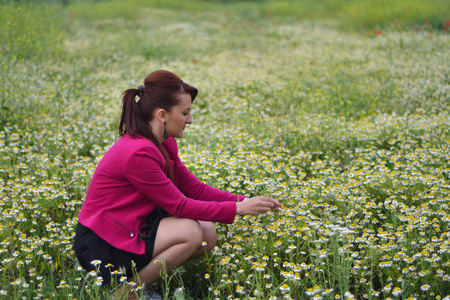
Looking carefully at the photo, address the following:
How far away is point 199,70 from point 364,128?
4491mm

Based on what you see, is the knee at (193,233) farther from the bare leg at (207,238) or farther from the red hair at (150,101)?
the red hair at (150,101)

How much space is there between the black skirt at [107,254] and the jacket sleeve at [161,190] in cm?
21

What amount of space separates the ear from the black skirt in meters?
0.71

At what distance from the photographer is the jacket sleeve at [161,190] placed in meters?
2.69

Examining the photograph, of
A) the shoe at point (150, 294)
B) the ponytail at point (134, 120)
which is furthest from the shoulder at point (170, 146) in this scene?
the shoe at point (150, 294)

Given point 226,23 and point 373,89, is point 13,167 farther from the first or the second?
point 226,23

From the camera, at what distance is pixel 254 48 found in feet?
39.7

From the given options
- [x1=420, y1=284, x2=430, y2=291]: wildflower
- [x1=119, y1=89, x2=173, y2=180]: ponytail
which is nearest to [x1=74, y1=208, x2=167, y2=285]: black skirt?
[x1=119, y1=89, x2=173, y2=180]: ponytail

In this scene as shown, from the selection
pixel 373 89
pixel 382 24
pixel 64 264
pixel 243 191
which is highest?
pixel 382 24

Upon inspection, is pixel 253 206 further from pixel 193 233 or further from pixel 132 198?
pixel 132 198

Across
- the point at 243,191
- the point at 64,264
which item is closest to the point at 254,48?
the point at 243,191

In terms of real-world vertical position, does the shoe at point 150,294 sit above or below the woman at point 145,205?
below

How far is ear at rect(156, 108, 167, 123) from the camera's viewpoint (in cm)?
282

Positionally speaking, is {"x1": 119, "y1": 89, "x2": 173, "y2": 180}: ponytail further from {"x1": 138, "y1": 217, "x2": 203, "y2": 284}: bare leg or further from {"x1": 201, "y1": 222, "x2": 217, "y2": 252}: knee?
{"x1": 201, "y1": 222, "x2": 217, "y2": 252}: knee
